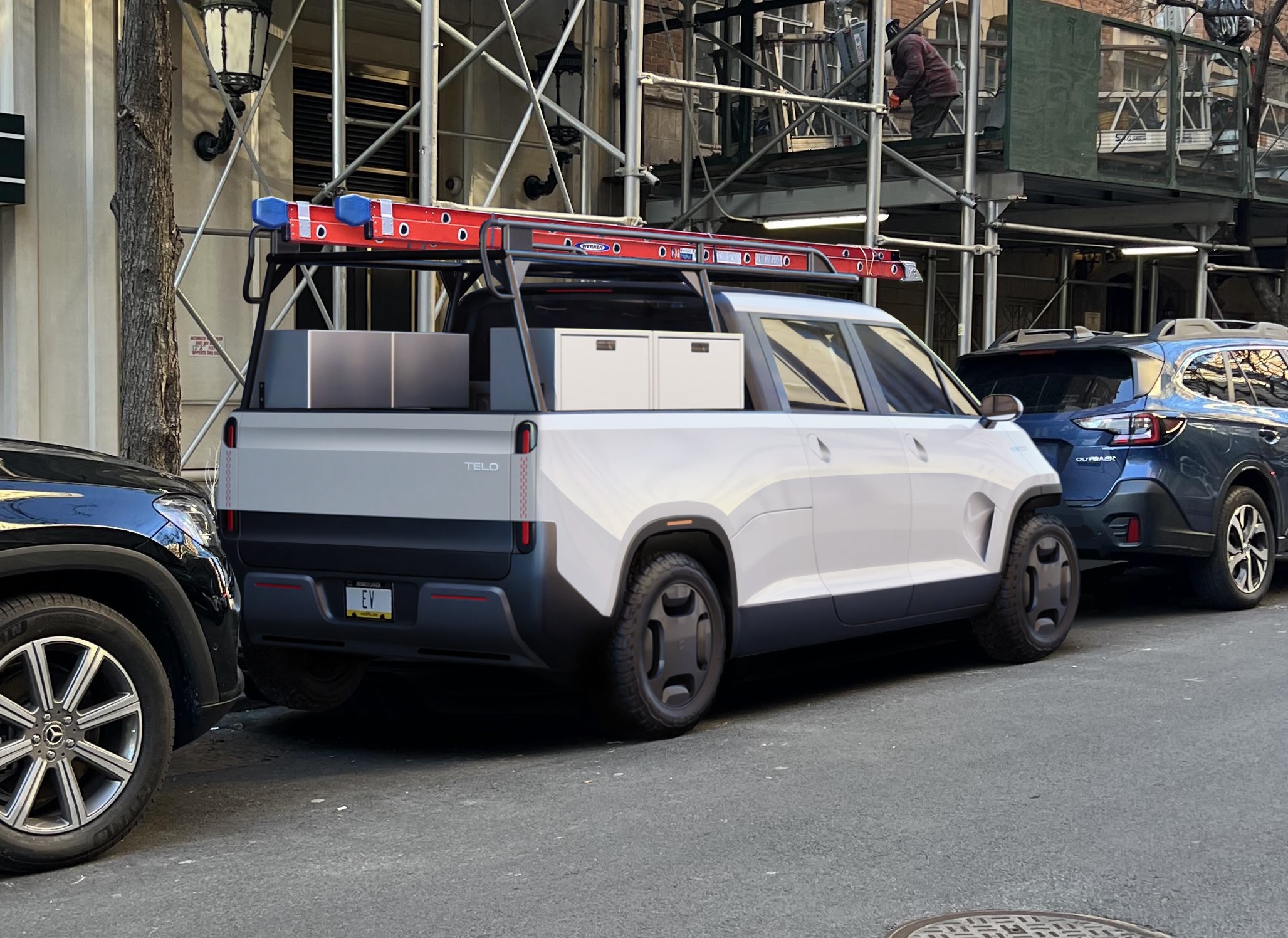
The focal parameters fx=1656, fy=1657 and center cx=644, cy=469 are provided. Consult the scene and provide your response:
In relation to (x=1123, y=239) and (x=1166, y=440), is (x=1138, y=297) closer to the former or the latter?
(x=1123, y=239)

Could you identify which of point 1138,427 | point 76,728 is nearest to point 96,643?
point 76,728

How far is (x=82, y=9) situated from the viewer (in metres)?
12.9

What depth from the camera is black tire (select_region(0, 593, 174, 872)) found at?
490 centimetres

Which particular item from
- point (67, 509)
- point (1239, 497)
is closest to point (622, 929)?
point (67, 509)

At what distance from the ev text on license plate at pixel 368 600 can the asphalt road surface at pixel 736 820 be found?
0.61m

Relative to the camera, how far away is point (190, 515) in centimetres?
546

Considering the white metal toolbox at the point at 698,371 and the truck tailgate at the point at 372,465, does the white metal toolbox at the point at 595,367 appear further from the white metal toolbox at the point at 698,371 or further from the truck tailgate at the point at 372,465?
the truck tailgate at the point at 372,465

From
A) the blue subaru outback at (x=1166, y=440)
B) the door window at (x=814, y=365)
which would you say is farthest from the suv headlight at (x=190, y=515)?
the blue subaru outback at (x=1166, y=440)

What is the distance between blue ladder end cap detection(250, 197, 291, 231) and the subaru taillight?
567 cm

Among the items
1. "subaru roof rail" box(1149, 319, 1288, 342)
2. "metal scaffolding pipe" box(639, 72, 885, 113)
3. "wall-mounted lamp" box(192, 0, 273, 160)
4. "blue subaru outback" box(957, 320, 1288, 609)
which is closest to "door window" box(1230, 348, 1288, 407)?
"blue subaru outback" box(957, 320, 1288, 609)

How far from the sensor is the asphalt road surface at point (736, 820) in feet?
15.1

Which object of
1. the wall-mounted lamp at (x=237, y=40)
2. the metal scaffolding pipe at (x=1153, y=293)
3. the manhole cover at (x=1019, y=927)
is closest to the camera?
the manhole cover at (x=1019, y=927)

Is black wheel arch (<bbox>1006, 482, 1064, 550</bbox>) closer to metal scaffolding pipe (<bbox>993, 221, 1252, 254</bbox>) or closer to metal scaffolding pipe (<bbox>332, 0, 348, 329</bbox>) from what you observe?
metal scaffolding pipe (<bbox>332, 0, 348, 329</bbox>)

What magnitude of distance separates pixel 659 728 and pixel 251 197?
8814 millimetres
